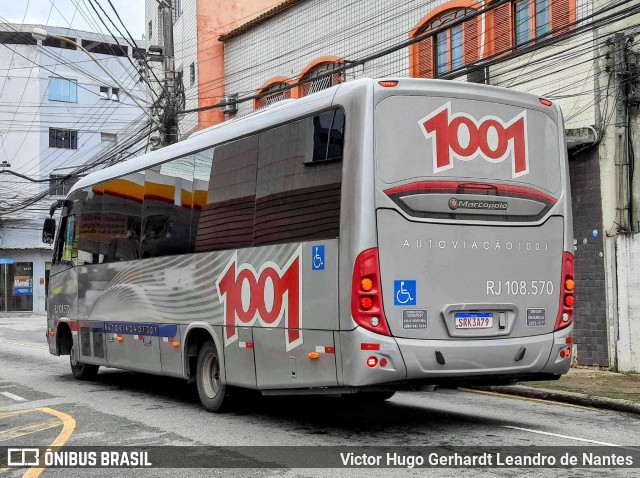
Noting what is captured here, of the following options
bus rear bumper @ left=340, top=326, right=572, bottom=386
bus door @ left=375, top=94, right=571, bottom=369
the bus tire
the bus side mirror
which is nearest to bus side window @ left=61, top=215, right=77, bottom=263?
the bus side mirror

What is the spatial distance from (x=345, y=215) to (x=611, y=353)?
8507 mm

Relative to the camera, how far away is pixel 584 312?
1585 centimetres

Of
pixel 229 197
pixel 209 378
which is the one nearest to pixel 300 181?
pixel 229 197

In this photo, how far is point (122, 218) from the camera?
13.5m

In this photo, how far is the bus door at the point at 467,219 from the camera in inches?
338

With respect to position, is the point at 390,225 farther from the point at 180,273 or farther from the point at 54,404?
the point at 54,404

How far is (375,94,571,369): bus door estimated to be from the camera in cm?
859

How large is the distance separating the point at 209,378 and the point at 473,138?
14.9ft

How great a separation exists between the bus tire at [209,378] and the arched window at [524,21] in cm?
820

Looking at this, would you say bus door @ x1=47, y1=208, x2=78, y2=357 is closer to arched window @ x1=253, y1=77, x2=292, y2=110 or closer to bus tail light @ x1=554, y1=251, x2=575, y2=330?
bus tail light @ x1=554, y1=251, x2=575, y2=330

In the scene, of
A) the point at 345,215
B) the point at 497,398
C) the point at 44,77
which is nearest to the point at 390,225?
the point at 345,215

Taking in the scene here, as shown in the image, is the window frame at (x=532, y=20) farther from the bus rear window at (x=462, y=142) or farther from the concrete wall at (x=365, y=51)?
the bus rear window at (x=462, y=142)

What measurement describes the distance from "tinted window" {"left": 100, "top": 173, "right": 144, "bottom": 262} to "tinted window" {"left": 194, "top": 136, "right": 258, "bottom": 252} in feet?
6.52

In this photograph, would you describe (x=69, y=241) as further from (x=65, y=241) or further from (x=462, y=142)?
(x=462, y=142)
